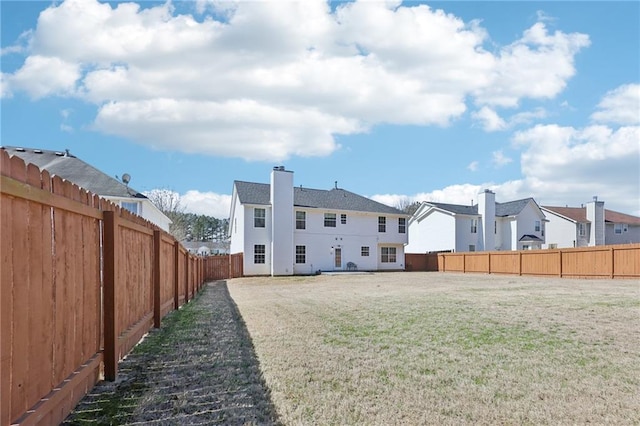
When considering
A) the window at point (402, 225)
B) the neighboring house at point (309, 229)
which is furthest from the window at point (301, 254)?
the window at point (402, 225)

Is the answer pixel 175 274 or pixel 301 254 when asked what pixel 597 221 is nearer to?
pixel 301 254

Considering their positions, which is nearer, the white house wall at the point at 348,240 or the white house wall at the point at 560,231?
the white house wall at the point at 348,240

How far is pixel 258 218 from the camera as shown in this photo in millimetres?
29359

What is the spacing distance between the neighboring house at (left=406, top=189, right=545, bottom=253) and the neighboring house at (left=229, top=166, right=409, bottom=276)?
551 centimetres

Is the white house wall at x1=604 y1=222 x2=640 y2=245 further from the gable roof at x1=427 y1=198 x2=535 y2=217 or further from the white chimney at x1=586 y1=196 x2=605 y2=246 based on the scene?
the gable roof at x1=427 y1=198 x2=535 y2=217

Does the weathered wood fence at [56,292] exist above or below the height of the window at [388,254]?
above

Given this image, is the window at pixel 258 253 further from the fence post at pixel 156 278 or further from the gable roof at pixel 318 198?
the fence post at pixel 156 278

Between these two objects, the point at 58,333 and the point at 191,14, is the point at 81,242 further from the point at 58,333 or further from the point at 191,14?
the point at 191,14

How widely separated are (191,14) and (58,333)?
30.9 feet

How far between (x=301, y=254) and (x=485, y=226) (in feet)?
57.9

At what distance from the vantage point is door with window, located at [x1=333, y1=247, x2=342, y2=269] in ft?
105

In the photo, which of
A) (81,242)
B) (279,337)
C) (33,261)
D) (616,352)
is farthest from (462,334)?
(33,261)

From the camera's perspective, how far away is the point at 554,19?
11.4 m

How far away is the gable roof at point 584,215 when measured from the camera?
4291 centimetres
